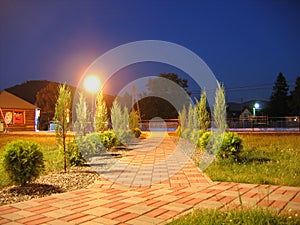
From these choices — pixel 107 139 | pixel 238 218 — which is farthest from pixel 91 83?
pixel 238 218

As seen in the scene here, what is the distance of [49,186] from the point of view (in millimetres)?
4660

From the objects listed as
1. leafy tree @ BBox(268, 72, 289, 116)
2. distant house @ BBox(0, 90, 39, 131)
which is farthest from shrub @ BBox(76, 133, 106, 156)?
leafy tree @ BBox(268, 72, 289, 116)

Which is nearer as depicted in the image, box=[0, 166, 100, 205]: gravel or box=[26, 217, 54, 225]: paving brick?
box=[26, 217, 54, 225]: paving brick

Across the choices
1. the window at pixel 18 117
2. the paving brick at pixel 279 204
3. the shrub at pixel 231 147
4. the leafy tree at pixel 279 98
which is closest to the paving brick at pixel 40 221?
the paving brick at pixel 279 204

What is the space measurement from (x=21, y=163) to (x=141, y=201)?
2.12m

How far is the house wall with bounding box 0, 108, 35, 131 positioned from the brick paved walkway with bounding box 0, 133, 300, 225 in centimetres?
2678

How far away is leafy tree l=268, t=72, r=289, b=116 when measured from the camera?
47631 mm

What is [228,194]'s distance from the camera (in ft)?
13.4

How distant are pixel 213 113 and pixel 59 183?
5322 mm

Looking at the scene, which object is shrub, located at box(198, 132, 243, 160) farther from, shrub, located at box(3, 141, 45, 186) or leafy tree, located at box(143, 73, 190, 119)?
leafy tree, located at box(143, 73, 190, 119)

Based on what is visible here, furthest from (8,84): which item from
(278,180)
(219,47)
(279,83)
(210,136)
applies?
(278,180)

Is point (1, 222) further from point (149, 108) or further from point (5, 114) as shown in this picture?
point (149, 108)

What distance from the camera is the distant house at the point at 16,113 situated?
27.3 metres

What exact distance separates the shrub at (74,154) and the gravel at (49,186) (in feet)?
2.20
